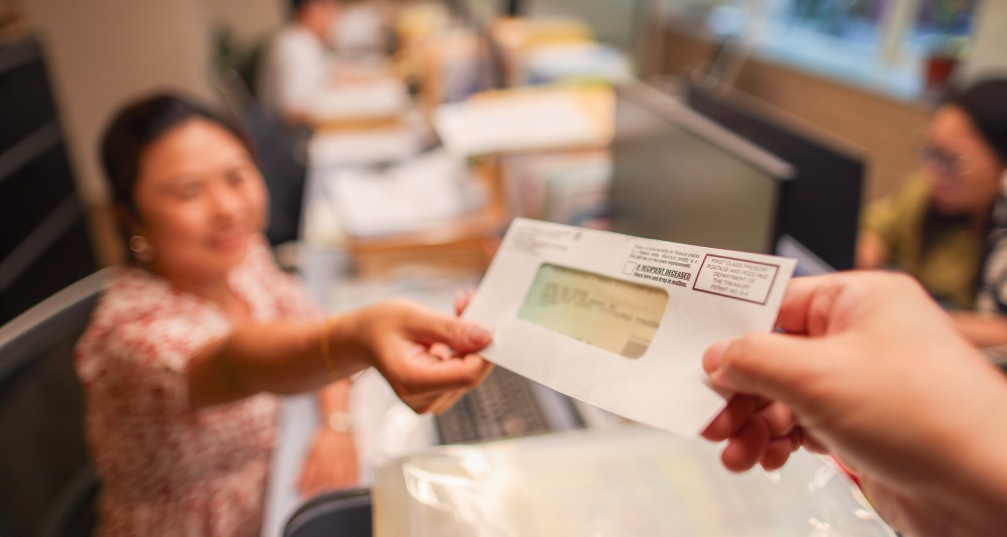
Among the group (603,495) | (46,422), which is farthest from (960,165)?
(46,422)

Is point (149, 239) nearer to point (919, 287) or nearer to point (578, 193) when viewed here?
point (578, 193)

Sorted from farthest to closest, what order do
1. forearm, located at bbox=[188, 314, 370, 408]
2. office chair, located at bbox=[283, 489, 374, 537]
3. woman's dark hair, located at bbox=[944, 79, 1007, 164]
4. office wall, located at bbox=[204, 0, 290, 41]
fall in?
office wall, located at bbox=[204, 0, 290, 41] < woman's dark hair, located at bbox=[944, 79, 1007, 164] < forearm, located at bbox=[188, 314, 370, 408] < office chair, located at bbox=[283, 489, 374, 537]

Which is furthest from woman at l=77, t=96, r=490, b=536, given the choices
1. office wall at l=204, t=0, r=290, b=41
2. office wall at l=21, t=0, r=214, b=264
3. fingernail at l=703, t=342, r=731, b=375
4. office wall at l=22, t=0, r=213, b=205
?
office wall at l=204, t=0, r=290, b=41

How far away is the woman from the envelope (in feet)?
1.09

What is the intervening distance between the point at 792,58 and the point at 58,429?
3.76 m

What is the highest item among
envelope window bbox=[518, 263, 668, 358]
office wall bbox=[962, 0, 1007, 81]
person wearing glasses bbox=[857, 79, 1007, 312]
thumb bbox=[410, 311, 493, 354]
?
office wall bbox=[962, 0, 1007, 81]

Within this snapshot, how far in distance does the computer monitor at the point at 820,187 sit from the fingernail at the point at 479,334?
25.0 inches

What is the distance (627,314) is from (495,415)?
60cm

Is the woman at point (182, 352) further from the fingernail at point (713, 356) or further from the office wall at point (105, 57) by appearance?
the office wall at point (105, 57)

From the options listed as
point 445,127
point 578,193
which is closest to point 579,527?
point 578,193

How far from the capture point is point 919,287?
46 centimetres

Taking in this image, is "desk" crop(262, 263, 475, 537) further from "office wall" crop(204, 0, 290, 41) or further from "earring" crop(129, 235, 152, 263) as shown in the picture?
"office wall" crop(204, 0, 290, 41)

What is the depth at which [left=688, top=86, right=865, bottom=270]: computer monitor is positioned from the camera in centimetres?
104

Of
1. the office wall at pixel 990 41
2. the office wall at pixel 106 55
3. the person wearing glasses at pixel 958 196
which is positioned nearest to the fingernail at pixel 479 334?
the person wearing glasses at pixel 958 196
